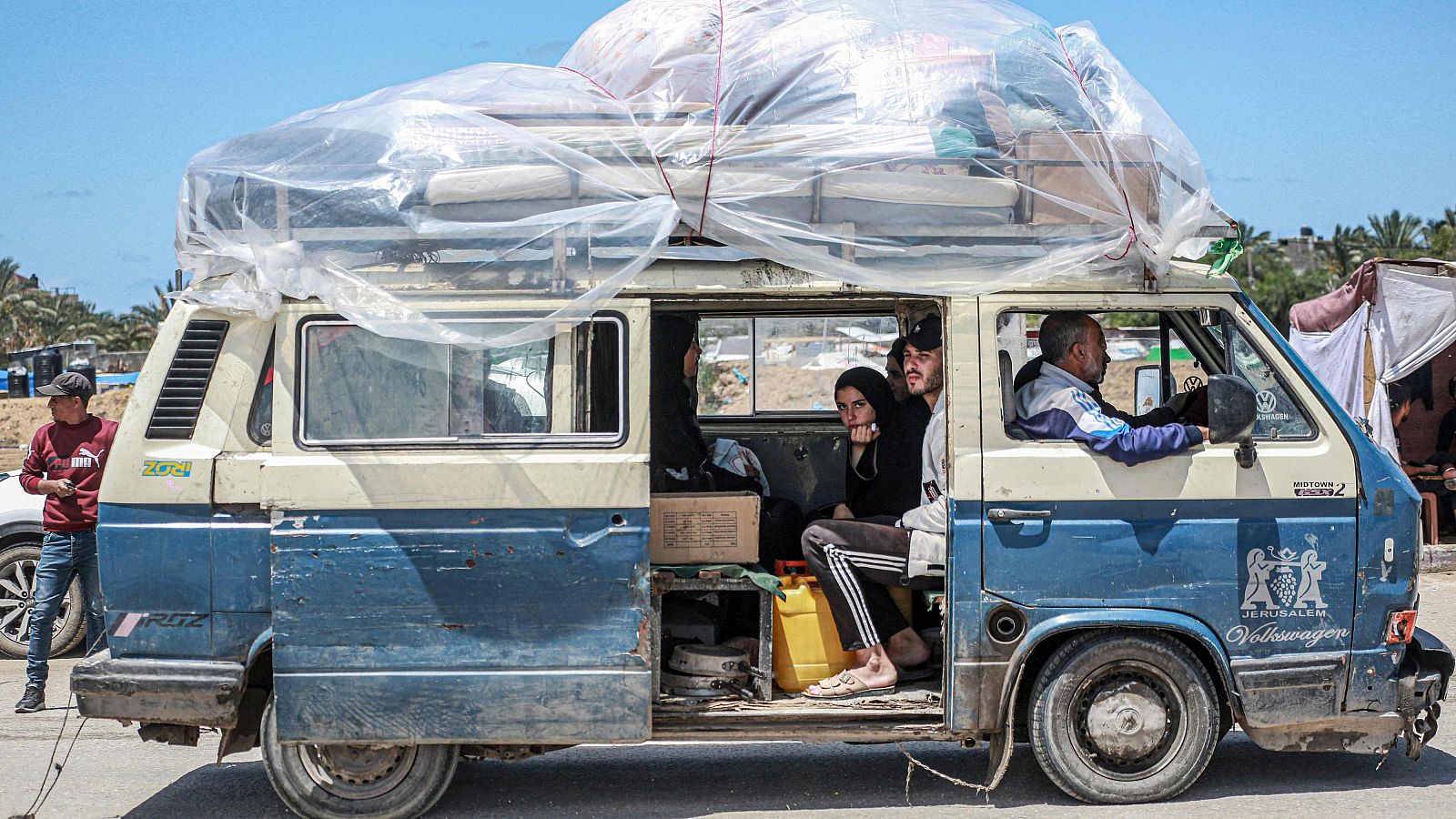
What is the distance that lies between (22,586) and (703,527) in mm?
5567

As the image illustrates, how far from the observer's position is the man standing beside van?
283 inches

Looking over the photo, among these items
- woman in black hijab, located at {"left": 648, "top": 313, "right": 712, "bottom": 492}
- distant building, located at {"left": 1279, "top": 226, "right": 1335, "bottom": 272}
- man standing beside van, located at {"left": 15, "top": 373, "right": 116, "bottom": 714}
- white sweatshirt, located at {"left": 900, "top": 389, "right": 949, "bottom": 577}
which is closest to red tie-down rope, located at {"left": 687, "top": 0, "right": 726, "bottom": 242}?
woman in black hijab, located at {"left": 648, "top": 313, "right": 712, "bottom": 492}

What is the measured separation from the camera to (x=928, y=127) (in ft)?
15.8

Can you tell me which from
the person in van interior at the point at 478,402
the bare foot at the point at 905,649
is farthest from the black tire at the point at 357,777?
the bare foot at the point at 905,649

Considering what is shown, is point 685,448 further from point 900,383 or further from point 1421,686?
point 1421,686

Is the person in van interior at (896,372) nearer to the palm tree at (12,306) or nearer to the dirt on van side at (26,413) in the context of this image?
the dirt on van side at (26,413)

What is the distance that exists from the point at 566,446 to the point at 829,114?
1575 millimetres

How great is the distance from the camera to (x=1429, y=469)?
11.8m

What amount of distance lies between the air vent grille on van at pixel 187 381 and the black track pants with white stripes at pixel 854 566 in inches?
93.2

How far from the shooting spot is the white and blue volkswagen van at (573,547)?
15.6 feet

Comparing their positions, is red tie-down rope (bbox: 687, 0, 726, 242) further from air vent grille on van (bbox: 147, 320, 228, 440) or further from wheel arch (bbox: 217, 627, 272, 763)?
wheel arch (bbox: 217, 627, 272, 763)

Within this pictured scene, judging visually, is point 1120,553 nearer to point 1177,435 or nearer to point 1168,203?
point 1177,435

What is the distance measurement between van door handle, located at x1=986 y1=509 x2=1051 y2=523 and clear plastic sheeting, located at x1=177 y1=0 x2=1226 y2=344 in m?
0.82

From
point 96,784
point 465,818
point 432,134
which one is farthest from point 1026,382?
point 96,784
